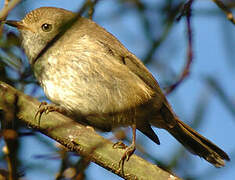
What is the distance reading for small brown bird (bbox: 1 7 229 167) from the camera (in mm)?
3143

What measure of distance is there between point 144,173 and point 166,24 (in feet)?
3.94

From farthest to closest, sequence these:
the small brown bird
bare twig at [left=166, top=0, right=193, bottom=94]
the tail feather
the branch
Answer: the tail feather < the small brown bird < the branch < bare twig at [left=166, top=0, right=193, bottom=94]

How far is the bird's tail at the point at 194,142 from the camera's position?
3.35m

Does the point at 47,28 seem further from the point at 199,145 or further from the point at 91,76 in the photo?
the point at 199,145

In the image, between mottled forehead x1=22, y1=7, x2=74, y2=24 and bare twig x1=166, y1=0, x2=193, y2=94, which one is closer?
bare twig x1=166, y1=0, x2=193, y2=94

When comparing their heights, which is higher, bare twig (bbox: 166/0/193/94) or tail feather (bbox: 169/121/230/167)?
bare twig (bbox: 166/0/193/94)

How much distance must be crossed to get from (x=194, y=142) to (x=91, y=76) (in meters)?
1.14

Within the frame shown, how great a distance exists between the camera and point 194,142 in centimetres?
361

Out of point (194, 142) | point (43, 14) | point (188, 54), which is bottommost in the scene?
point (194, 142)

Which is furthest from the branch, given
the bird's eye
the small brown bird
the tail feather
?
the bird's eye

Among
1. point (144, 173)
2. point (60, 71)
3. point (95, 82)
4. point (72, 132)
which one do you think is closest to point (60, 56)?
point (60, 71)

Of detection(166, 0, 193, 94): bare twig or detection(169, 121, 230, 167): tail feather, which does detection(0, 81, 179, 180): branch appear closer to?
detection(166, 0, 193, 94): bare twig

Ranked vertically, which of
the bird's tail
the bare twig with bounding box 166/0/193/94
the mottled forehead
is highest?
the bare twig with bounding box 166/0/193/94

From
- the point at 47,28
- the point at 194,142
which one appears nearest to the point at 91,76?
the point at 47,28
